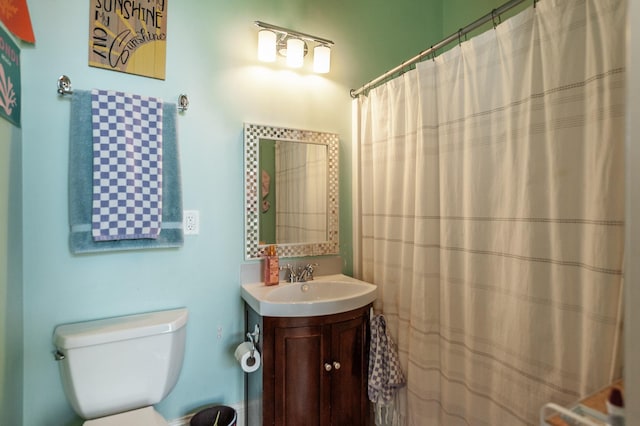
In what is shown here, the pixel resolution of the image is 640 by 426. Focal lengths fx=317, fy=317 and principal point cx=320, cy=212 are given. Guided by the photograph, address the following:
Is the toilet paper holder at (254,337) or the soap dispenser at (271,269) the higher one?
the soap dispenser at (271,269)

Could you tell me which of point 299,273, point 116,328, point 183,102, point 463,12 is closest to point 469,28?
point 463,12

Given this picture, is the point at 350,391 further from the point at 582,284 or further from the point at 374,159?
the point at 374,159

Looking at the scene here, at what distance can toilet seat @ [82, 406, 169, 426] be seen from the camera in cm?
124

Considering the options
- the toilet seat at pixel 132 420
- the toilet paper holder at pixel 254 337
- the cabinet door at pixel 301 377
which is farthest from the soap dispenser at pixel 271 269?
the toilet seat at pixel 132 420

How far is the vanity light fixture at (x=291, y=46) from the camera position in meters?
1.74

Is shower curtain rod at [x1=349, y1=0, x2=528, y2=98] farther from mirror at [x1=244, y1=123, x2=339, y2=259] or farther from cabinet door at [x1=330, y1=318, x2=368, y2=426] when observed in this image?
cabinet door at [x1=330, y1=318, x2=368, y2=426]

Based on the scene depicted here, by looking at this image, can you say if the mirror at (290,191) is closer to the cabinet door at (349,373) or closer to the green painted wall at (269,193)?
the green painted wall at (269,193)

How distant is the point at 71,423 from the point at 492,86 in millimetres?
2306

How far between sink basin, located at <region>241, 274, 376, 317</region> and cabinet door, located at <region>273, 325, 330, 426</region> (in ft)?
0.32

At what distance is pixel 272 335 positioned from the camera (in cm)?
144

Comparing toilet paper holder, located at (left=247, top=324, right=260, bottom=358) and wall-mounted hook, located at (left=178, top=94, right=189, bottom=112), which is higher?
wall-mounted hook, located at (left=178, top=94, right=189, bottom=112)

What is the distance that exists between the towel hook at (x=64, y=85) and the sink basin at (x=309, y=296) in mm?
1219

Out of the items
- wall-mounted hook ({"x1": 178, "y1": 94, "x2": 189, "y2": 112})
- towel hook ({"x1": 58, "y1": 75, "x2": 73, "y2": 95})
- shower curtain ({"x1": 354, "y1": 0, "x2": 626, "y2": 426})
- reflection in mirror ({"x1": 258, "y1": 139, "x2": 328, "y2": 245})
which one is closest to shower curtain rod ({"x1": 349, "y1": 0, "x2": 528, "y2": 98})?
shower curtain ({"x1": 354, "y1": 0, "x2": 626, "y2": 426})

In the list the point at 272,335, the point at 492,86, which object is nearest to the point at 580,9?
the point at 492,86
